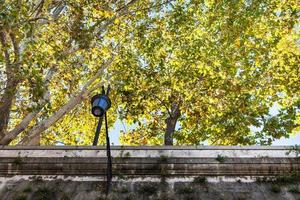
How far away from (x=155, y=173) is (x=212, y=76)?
720 cm

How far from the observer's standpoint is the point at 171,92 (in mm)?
14375

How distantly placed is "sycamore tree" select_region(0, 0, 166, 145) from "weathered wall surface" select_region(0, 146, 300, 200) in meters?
1.89

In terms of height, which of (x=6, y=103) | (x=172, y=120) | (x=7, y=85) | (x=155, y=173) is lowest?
(x=155, y=173)

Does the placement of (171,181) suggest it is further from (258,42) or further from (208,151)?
(258,42)

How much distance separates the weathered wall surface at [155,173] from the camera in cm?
704

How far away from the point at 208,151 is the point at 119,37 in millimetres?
8130

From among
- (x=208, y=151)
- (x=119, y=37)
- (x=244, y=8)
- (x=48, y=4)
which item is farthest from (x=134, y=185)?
(x=244, y=8)

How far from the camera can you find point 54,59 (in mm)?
10438

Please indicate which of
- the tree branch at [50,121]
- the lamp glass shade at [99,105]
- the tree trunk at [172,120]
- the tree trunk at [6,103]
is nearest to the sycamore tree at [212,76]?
the tree trunk at [172,120]

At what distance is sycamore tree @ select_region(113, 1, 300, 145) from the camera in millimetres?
13742

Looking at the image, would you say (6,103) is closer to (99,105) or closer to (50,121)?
(50,121)

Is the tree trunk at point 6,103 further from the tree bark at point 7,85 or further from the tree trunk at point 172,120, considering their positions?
the tree trunk at point 172,120

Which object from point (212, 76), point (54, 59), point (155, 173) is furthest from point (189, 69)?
point (155, 173)

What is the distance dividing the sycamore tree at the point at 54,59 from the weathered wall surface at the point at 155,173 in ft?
6.20
